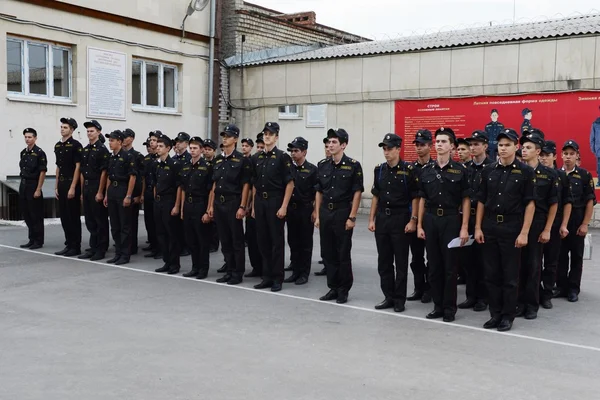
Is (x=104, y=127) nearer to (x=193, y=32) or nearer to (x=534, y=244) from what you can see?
(x=193, y=32)

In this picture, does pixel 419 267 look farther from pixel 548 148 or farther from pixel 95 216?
pixel 95 216

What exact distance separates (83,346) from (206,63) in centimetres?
1410

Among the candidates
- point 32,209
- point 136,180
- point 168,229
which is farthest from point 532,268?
point 32,209

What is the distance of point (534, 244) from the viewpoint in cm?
638

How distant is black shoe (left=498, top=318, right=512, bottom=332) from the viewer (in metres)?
6.09

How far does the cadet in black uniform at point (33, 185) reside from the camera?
1052 centimetres

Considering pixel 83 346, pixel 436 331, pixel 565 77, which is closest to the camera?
pixel 83 346

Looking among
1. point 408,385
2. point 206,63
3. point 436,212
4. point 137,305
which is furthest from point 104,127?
point 408,385

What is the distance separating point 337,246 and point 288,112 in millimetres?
11298

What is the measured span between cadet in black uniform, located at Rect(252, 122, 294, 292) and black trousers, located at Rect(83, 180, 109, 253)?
9.94ft

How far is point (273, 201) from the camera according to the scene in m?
7.93

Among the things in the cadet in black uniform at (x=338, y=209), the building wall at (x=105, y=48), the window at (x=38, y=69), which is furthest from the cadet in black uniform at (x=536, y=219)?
the window at (x=38, y=69)

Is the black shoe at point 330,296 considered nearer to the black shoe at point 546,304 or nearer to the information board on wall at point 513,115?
the black shoe at point 546,304

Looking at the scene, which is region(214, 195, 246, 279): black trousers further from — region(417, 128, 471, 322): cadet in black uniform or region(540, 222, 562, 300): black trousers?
region(540, 222, 562, 300): black trousers
